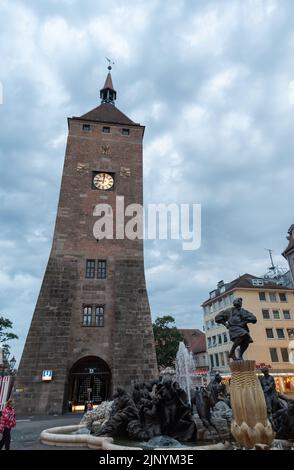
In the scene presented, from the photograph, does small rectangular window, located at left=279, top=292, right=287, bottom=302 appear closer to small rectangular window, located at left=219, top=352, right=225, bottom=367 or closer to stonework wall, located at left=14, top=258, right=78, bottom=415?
small rectangular window, located at left=219, top=352, right=225, bottom=367

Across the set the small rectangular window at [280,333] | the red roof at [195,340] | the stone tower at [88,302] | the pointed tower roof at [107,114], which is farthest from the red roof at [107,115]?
the red roof at [195,340]

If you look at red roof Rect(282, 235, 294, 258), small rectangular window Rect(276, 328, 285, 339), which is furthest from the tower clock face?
small rectangular window Rect(276, 328, 285, 339)

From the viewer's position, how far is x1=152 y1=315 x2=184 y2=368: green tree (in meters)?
43.7

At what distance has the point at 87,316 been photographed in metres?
22.1

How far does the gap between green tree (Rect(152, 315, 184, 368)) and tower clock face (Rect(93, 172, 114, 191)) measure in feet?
86.6

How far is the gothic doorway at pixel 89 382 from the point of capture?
20.8 meters

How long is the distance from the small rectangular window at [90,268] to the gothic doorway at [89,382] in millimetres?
5807

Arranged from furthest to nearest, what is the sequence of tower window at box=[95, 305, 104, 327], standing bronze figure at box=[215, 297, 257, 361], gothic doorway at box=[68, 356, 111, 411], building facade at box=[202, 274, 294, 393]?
1. building facade at box=[202, 274, 294, 393]
2. tower window at box=[95, 305, 104, 327]
3. gothic doorway at box=[68, 356, 111, 411]
4. standing bronze figure at box=[215, 297, 257, 361]

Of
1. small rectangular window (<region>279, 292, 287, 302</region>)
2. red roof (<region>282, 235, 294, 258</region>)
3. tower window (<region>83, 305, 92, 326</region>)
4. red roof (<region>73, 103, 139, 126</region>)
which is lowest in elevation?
tower window (<region>83, 305, 92, 326</region>)

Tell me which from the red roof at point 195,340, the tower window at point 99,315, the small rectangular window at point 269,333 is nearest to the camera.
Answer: the tower window at point 99,315

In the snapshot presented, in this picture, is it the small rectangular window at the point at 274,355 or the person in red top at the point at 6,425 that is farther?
the small rectangular window at the point at 274,355

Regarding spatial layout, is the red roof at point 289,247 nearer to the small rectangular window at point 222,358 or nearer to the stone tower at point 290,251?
the stone tower at point 290,251
